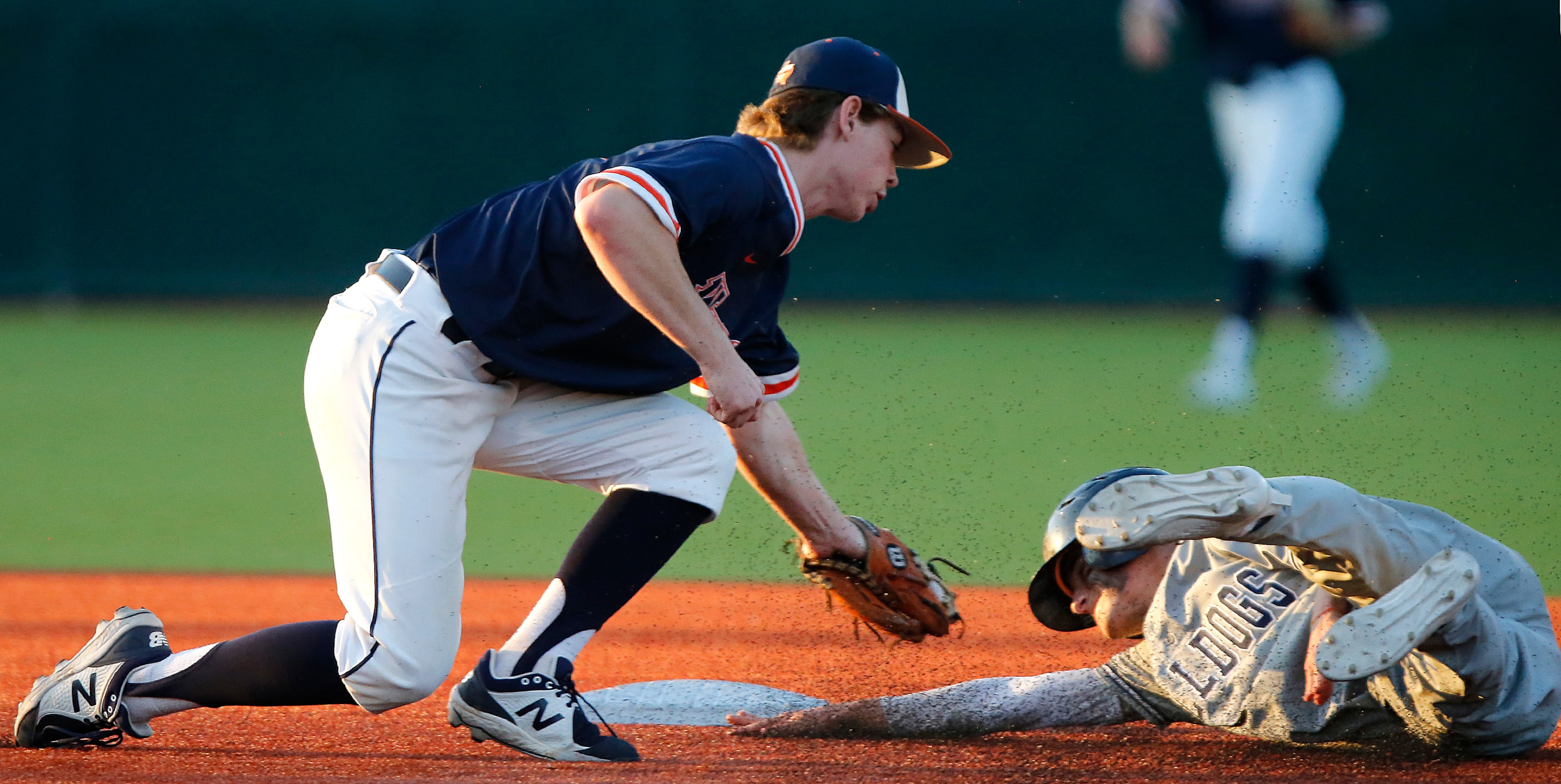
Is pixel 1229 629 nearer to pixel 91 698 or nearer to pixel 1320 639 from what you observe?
pixel 1320 639

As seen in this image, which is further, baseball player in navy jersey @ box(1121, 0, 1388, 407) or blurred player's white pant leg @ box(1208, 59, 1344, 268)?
blurred player's white pant leg @ box(1208, 59, 1344, 268)

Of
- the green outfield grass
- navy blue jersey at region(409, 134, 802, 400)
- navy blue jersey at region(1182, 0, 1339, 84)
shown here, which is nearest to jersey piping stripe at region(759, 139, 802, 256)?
navy blue jersey at region(409, 134, 802, 400)

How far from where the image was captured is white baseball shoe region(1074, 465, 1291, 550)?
6.36ft

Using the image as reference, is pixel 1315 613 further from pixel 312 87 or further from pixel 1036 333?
pixel 312 87

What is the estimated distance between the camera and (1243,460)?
538cm

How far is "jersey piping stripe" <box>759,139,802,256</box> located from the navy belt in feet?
1.68

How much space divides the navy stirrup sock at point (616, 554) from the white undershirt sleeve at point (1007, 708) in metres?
0.47

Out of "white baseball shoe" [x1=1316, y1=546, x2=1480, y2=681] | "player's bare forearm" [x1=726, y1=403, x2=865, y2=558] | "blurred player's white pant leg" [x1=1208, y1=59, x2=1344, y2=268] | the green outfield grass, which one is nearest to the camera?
"white baseball shoe" [x1=1316, y1=546, x2=1480, y2=681]

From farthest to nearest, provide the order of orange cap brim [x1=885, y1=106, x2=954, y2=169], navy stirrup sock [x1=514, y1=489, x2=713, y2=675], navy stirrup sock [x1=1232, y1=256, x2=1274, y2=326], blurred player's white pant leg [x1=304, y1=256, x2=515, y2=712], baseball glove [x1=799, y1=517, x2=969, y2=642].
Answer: navy stirrup sock [x1=1232, y1=256, x2=1274, y2=326] → baseball glove [x1=799, y1=517, x2=969, y2=642] → orange cap brim [x1=885, y1=106, x2=954, y2=169] → navy stirrup sock [x1=514, y1=489, x2=713, y2=675] → blurred player's white pant leg [x1=304, y1=256, x2=515, y2=712]

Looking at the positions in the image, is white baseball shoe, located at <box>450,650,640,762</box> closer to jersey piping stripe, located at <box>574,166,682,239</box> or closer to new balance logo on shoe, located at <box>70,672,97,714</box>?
new balance logo on shoe, located at <box>70,672,97,714</box>

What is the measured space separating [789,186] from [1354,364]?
19.2 feet

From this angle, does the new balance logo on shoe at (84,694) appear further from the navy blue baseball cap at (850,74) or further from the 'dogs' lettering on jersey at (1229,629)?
the 'dogs' lettering on jersey at (1229,629)

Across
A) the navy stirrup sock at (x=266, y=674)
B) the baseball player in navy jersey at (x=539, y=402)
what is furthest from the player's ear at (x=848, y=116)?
the navy stirrup sock at (x=266, y=674)

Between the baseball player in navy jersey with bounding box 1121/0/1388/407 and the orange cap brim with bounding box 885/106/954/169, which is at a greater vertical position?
the orange cap brim with bounding box 885/106/954/169
